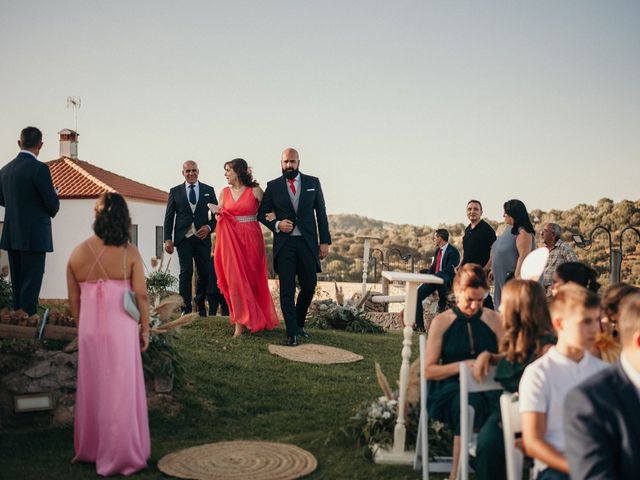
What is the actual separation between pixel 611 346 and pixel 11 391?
4419 mm

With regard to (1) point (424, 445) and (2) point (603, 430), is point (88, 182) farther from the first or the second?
(2) point (603, 430)

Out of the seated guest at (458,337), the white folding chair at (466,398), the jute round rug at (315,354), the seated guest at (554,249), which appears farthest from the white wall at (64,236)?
the white folding chair at (466,398)

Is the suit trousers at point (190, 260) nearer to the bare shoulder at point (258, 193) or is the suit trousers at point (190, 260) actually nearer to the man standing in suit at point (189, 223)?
the man standing in suit at point (189, 223)

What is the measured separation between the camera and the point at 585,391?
2.16m

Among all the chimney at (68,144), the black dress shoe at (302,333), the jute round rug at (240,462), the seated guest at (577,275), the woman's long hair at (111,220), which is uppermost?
the chimney at (68,144)

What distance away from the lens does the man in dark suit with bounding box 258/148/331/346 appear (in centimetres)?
859

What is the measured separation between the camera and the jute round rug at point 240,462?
193 inches

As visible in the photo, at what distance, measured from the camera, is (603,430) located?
2141mm

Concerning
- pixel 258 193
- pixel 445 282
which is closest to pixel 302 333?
pixel 258 193

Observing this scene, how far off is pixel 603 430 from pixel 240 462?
346cm

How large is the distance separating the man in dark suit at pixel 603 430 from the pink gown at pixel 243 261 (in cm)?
677

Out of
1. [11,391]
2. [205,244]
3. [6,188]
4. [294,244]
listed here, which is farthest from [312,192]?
[11,391]

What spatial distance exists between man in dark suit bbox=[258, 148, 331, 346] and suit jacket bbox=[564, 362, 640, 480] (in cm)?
642

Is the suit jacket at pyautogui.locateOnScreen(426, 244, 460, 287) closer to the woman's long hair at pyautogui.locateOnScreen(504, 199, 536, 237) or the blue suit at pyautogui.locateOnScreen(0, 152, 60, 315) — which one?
the woman's long hair at pyautogui.locateOnScreen(504, 199, 536, 237)
